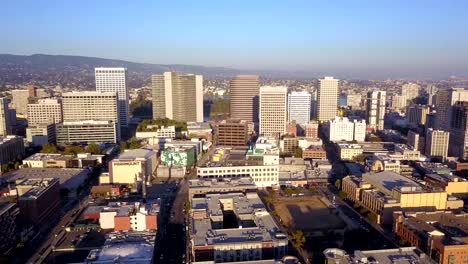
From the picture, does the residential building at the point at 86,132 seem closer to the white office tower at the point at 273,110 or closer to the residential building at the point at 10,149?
the residential building at the point at 10,149

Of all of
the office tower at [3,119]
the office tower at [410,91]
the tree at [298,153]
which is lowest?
the tree at [298,153]

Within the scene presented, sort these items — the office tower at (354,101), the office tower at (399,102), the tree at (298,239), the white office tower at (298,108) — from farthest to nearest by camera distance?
the office tower at (354,101) < the office tower at (399,102) < the white office tower at (298,108) < the tree at (298,239)

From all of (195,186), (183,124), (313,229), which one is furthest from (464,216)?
(183,124)

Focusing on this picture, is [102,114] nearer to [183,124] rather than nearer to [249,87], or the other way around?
[183,124]

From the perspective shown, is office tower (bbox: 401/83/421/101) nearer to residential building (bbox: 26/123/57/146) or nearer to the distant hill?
residential building (bbox: 26/123/57/146)

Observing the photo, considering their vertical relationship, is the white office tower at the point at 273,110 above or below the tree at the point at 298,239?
above

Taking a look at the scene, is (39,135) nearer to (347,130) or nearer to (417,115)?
(347,130)

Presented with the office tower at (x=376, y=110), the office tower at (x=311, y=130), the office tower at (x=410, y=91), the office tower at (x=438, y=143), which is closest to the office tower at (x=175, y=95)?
the office tower at (x=311, y=130)

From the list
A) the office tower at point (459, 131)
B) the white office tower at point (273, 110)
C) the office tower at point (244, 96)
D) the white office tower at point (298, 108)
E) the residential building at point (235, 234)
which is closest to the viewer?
the residential building at point (235, 234)
